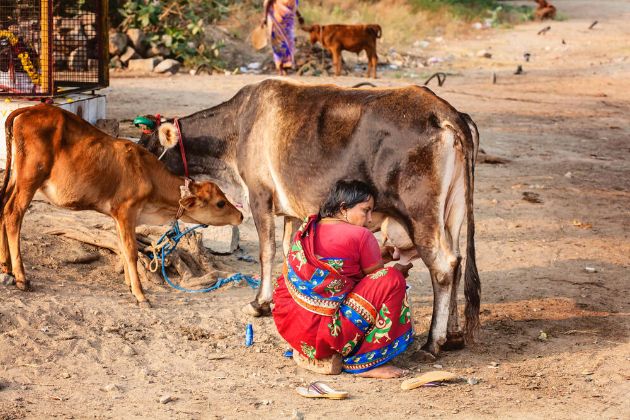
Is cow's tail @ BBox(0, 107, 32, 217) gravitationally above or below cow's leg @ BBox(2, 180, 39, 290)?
above

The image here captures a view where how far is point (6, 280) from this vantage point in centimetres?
725

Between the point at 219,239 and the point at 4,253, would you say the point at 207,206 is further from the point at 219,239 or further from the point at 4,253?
the point at 4,253

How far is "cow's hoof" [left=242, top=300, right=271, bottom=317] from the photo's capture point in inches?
288

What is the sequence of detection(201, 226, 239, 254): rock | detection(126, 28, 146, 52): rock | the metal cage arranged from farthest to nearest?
detection(126, 28, 146, 52): rock, the metal cage, detection(201, 226, 239, 254): rock

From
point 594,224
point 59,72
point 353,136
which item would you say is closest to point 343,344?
point 353,136

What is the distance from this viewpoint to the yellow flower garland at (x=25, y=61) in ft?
34.2

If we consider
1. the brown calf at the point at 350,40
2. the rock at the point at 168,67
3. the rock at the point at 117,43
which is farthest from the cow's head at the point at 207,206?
the brown calf at the point at 350,40

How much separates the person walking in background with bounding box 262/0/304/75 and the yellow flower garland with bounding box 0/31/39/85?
9.74 metres

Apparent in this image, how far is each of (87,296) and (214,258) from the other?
1613 millimetres

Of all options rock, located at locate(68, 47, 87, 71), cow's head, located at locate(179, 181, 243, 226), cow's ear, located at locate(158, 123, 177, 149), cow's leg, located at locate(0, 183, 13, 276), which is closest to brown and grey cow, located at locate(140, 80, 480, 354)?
cow's head, located at locate(179, 181, 243, 226)

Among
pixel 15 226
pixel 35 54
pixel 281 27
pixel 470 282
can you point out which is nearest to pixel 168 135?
pixel 15 226

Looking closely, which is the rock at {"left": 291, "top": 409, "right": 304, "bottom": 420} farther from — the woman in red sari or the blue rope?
the blue rope

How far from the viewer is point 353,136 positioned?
6824 millimetres

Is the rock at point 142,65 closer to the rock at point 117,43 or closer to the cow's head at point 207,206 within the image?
the rock at point 117,43
